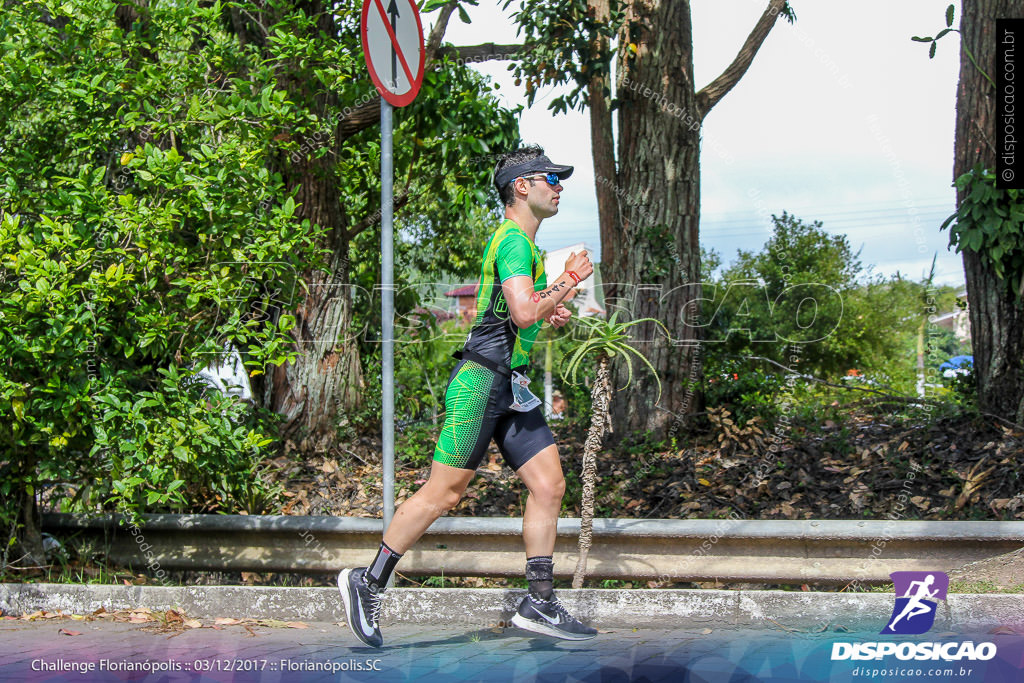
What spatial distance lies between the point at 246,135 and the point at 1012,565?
526 centimetres

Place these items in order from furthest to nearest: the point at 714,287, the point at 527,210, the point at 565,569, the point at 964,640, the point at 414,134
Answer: the point at 714,287 → the point at 414,134 → the point at 565,569 → the point at 527,210 → the point at 964,640

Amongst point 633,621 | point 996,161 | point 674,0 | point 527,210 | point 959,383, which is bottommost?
point 633,621

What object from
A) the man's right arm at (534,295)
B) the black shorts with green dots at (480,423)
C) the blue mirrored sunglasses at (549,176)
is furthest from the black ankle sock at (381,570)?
the blue mirrored sunglasses at (549,176)

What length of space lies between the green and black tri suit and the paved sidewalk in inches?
35.1

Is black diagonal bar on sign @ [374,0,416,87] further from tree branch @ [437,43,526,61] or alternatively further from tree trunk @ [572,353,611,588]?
tree branch @ [437,43,526,61]

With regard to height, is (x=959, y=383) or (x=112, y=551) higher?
(x=959, y=383)

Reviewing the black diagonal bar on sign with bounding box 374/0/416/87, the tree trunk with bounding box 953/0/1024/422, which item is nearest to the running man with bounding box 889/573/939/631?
the tree trunk with bounding box 953/0/1024/422

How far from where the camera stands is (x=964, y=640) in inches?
171

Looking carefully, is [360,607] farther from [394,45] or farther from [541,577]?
[394,45]

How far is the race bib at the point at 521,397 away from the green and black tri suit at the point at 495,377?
0.10 feet

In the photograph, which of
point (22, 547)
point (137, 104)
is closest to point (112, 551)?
point (22, 547)

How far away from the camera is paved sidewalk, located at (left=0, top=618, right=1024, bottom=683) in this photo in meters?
3.98

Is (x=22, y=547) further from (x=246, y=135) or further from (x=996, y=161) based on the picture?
(x=996, y=161)

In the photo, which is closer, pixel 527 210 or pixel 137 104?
pixel 527 210
